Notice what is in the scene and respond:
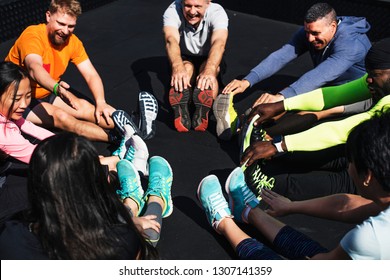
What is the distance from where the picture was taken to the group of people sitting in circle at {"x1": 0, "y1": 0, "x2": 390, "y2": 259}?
1691 mm

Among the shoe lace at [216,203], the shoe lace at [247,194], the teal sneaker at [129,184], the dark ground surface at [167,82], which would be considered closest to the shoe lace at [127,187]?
the teal sneaker at [129,184]

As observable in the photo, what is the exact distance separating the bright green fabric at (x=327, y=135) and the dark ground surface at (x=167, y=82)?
36cm

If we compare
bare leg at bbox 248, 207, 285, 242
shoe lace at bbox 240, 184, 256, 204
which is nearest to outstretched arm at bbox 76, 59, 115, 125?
Answer: shoe lace at bbox 240, 184, 256, 204

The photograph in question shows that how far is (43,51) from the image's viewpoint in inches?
122

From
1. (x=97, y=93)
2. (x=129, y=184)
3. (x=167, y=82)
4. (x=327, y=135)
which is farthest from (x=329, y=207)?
(x=167, y=82)

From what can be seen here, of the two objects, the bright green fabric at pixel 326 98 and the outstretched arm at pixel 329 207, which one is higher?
the bright green fabric at pixel 326 98

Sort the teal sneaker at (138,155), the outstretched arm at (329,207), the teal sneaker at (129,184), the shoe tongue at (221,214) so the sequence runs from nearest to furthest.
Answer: the outstretched arm at (329,207), the shoe tongue at (221,214), the teal sneaker at (129,184), the teal sneaker at (138,155)

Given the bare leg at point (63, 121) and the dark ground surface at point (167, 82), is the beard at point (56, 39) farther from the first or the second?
the dark ground surface at point (167, 82)

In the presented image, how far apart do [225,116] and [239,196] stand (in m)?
0.83

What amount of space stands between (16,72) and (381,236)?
1.79 meters

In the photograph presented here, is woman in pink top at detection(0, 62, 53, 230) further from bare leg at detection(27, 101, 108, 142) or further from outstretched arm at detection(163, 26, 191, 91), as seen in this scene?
outstretched arm at detection(163, 26, 191, 91)

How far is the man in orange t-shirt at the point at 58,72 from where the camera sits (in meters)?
3.02

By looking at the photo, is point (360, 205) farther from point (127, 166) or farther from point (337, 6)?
point (337, 6)

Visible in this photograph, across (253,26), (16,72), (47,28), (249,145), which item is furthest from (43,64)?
(253,26)
